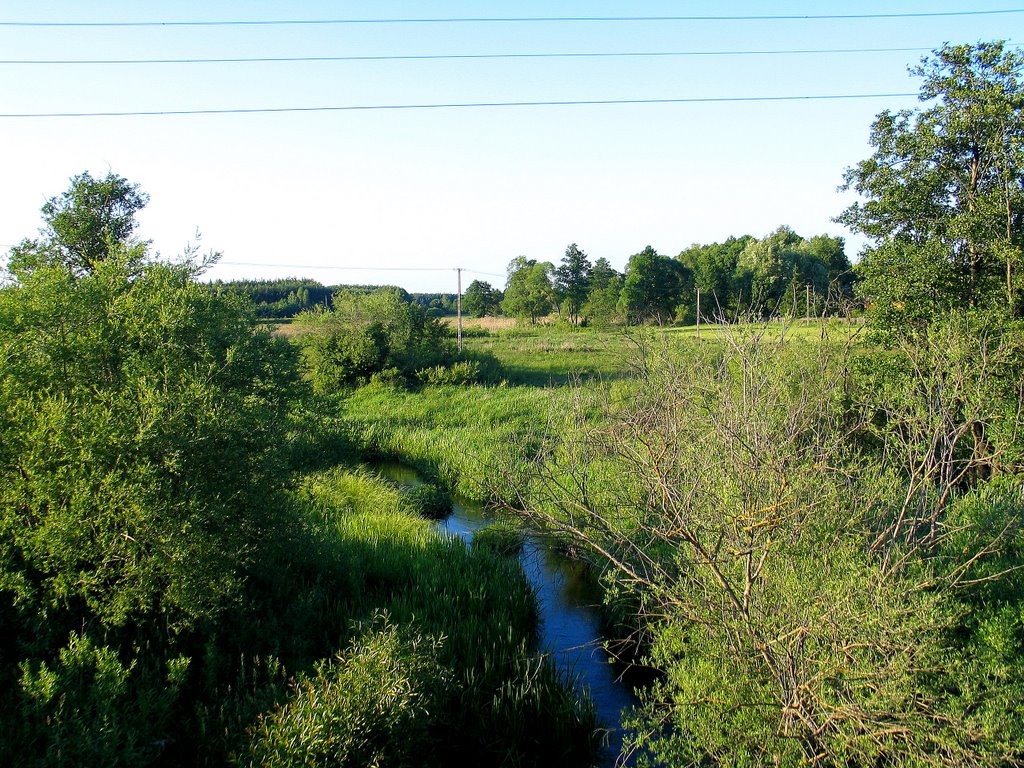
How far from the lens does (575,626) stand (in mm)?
9844

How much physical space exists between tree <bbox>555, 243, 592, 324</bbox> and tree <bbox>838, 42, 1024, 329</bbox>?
5384 centimetres

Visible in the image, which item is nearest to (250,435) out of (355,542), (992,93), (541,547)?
(355,542)

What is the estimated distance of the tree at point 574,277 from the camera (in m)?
69.6

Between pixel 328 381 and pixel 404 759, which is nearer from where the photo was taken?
pixel 404 759

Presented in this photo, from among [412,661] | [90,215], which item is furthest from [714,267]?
[412,661]

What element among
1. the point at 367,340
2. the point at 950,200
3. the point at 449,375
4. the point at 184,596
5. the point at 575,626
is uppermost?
the point at 950,200

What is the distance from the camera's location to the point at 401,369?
29562 millimetres

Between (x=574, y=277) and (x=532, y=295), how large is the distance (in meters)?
7.51

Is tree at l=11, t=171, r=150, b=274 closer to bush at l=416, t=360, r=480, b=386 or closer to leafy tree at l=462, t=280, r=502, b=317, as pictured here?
bush at l=416, t=360, r=480, b=386

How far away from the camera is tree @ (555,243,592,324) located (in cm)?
6962

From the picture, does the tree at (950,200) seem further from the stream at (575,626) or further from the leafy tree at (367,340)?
the leafy tree at (367,340)

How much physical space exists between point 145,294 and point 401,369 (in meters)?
21.6

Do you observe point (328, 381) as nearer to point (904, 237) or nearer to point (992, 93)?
point (904, 237)

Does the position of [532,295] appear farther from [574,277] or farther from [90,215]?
[90,215]
